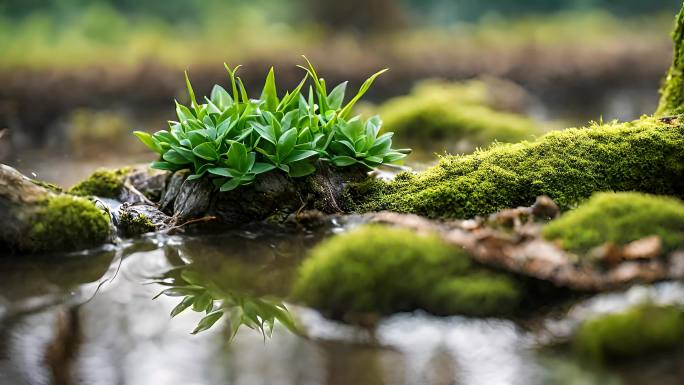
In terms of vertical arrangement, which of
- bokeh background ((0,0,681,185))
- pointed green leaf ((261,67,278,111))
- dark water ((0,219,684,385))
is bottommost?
dark water ((0,219,684,385))

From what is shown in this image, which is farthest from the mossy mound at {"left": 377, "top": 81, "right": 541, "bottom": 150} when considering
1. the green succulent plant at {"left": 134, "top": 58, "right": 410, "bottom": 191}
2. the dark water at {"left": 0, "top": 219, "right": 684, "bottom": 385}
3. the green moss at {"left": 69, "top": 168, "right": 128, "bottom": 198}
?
the dark water at {"left": 0, "top": 219, "right": 684, "bottom": 385}

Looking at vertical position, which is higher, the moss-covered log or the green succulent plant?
the green succulent plant

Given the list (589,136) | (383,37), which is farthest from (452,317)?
(383,37)

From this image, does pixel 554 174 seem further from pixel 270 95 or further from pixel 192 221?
pixel 192 221

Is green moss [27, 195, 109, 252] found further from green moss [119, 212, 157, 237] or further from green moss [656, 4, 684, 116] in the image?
green moss [656, 4, 684, 116]

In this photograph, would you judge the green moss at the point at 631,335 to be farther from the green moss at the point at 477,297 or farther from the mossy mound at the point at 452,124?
the mossy mound at the point at 452,124

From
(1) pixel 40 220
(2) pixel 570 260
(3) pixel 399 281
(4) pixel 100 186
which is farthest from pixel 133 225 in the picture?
(2) pixel 570 260

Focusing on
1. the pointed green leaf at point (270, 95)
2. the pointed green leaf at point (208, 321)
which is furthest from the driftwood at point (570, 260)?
the pointed green leaf at point (270, 95)
